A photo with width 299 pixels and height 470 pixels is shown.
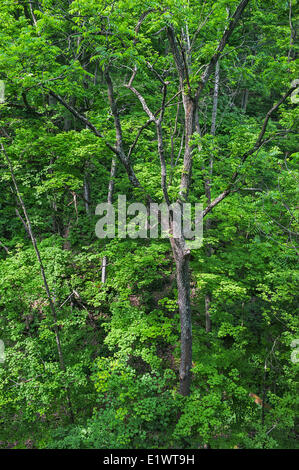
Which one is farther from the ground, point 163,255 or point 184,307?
point 163,255

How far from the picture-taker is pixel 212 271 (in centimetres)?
578

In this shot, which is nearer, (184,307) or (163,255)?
(184,307)

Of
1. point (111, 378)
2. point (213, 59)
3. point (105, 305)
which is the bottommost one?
point (111, 378)

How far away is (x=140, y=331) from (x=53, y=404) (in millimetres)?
2593

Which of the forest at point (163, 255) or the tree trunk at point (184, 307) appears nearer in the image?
the forest at point (163, 255)

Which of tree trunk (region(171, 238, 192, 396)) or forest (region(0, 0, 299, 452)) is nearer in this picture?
forest (region(0, 0, 299, 452))

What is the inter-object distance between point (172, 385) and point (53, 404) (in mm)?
2495

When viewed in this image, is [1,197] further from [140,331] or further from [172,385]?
[172,385]

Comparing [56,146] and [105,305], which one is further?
[105,305]
